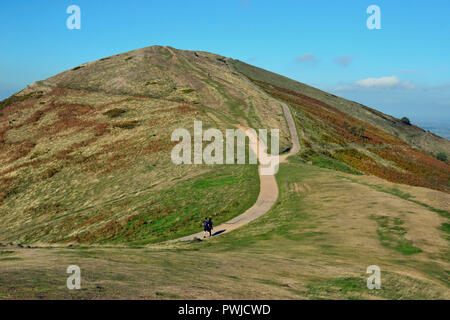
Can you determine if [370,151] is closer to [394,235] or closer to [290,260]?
[394,235]

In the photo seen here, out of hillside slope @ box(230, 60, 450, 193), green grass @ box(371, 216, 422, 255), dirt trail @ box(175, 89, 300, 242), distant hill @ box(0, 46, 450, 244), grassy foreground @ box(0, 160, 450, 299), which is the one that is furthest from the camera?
hillside slope @ box(230, 60, 450, 193)

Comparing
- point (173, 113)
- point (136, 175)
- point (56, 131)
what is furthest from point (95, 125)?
point (136, 175)

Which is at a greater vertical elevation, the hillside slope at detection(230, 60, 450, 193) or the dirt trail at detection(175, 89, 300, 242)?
the hillside slope at detection(230, 60, 450, 193)

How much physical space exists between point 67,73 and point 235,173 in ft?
290

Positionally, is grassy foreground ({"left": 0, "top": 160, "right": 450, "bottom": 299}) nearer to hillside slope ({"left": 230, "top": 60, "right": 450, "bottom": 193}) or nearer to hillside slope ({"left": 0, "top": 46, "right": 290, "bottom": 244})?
hillside slope ({"left": 0, "top": 46, "right": 290, "bottom": 244})

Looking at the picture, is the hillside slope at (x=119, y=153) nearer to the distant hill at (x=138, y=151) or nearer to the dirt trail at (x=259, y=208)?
the distant hill at (x=138, y=151)

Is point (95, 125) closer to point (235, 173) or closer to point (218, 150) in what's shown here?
point (218, 150)

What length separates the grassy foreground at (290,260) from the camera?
1081 cm

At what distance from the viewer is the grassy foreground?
10812mm

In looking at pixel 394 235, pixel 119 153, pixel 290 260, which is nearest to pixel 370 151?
pixel 119 153

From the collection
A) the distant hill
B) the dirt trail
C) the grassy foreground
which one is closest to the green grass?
the grassy foreground

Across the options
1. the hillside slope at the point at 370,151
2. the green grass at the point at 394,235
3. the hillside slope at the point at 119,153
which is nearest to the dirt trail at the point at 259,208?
the hillside slope at the point at 119,153

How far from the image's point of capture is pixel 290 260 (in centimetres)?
1678

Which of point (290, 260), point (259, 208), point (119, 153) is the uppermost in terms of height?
point (119, 153)
